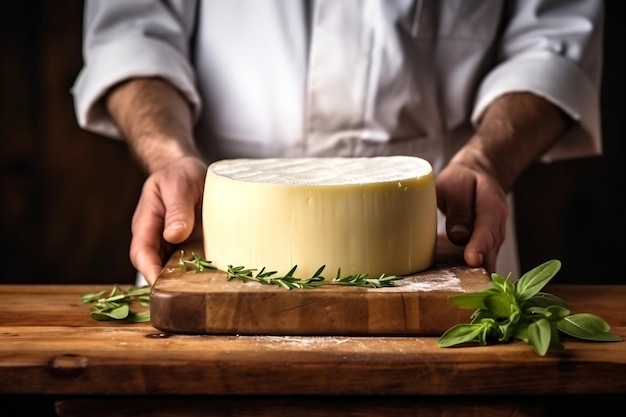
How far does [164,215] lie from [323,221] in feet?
1.04

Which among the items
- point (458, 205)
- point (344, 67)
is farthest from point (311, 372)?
point (344, 67)

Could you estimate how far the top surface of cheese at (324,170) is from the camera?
1.35m

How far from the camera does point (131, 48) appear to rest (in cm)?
194

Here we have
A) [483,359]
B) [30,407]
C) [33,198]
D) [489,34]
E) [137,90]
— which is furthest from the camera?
[33,198]

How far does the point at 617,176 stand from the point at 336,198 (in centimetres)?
194

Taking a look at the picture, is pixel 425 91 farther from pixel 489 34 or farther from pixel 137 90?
pixel 137 90

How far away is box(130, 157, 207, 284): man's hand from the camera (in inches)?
56.6

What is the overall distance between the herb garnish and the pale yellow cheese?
6.6 inches

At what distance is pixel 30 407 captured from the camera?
4.13 ft

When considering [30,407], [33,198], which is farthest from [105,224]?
[30,407]

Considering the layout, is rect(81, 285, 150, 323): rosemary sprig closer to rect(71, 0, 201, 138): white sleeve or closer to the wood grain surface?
the wood grain surface

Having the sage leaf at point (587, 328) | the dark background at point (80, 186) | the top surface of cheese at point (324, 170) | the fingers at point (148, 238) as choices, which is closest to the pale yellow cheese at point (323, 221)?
the top surface of cheese at point (324, 170)

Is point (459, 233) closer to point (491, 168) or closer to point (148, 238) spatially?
point (491, 168)

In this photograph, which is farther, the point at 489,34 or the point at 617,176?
the point at 617,176
